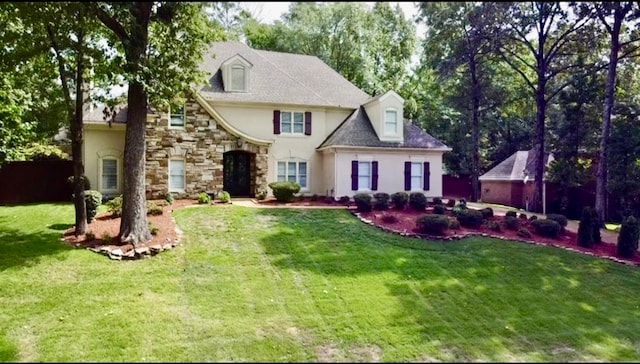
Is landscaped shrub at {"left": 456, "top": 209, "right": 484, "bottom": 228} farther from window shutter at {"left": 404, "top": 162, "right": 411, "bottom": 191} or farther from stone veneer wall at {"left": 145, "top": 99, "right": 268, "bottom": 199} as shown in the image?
stone veneer wall at {"left": 145, "top": 99, "right": 268, "bottom": 199}

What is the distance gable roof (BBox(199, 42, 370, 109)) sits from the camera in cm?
2023

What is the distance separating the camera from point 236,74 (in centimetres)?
2025

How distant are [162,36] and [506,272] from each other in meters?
11.3

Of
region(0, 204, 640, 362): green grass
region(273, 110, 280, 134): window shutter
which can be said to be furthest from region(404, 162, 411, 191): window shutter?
region(0, 204, 640, 362): green grass

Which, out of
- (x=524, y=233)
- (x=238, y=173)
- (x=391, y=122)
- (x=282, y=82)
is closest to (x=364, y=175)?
(x=391, y=122)

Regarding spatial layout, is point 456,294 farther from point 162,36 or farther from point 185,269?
point 162,36

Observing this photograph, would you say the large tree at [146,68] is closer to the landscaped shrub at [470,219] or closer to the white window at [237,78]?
the white window at [237,78]

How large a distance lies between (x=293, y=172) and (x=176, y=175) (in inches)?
208

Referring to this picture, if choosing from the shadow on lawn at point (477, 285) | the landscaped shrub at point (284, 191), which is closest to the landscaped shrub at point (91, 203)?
the shadow on lawn at point (477, 285)

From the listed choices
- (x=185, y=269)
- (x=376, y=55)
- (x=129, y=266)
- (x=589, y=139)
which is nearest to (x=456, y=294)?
(x=185, y=269)

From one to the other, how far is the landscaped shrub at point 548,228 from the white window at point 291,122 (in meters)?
10.8

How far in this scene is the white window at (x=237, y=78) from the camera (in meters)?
20.2

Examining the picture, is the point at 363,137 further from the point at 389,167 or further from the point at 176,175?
the point at 176,175

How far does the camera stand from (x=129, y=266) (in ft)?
35.2
